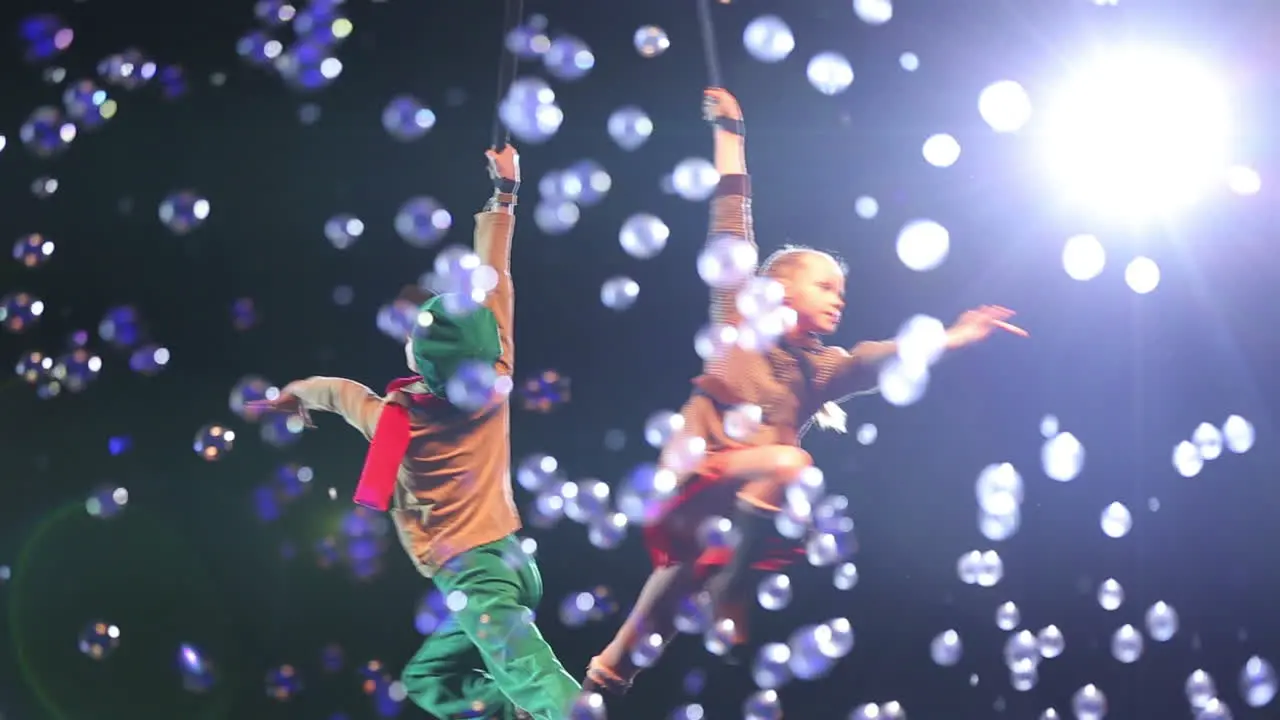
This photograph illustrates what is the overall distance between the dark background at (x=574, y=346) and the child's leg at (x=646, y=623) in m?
0.03

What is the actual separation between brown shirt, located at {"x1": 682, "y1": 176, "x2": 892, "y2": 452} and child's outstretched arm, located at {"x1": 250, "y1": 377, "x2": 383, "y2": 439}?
55 cm

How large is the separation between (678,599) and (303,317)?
0.83 meters

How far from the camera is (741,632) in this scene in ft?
6.59

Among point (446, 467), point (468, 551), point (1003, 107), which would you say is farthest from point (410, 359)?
point (1003, 107)

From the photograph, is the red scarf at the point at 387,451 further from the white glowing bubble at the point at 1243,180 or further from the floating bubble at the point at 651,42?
the white glowing bubble at the point at 1243,180

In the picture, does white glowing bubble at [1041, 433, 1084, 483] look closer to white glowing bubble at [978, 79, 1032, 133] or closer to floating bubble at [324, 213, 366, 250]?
white glowing bubble at [978, 79, 1032, 133]

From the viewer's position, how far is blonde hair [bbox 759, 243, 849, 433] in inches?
Answer: 80.7

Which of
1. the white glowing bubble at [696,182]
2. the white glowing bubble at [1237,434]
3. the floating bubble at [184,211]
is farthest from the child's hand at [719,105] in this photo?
the white glowing bubble at [1237,434]

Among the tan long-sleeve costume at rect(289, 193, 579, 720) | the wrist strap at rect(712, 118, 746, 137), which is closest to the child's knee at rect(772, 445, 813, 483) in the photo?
the tan long-sleeve costume at rect(289, 193, 579, 720)

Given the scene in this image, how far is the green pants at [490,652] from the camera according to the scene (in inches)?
74.9

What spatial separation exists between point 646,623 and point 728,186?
2.59 ft

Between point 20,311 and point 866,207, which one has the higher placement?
point 866,207

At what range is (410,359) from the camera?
6.48 ft

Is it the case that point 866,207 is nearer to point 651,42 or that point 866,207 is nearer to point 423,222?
point 651,42
